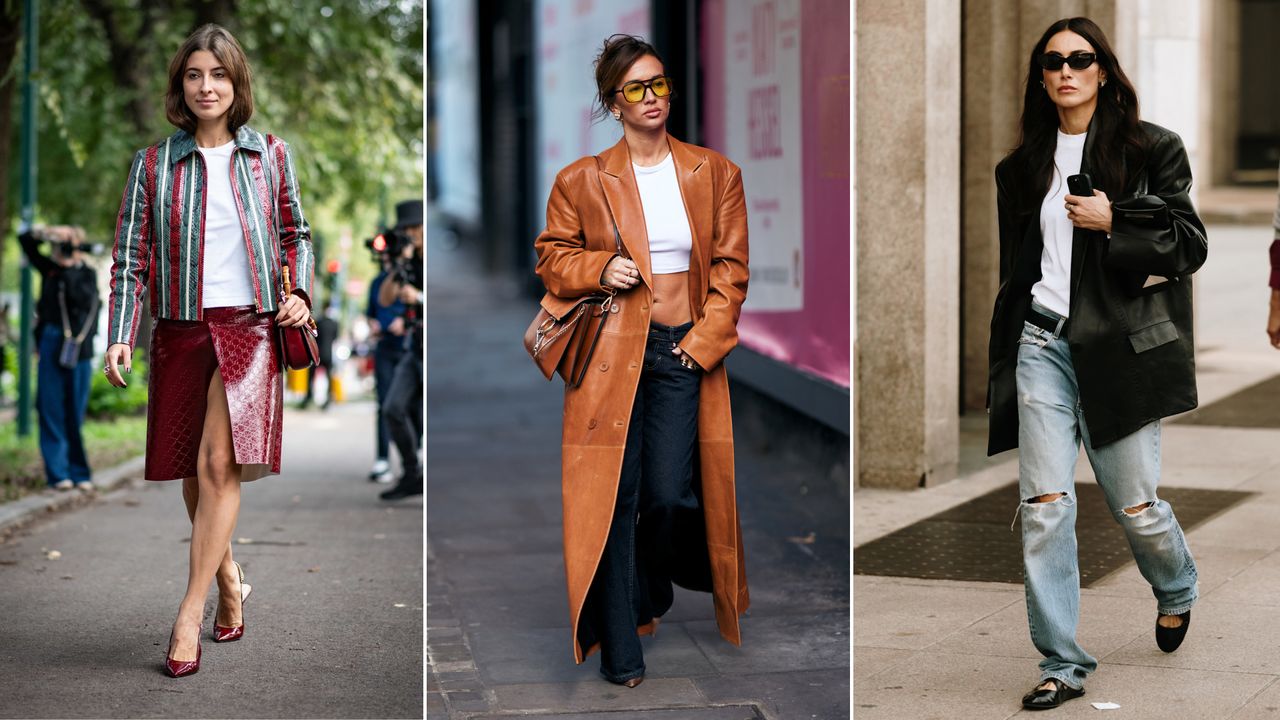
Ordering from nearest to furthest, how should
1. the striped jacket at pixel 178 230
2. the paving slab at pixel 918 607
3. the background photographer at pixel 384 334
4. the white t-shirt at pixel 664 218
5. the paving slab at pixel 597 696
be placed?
the paving slab at pixel 597 696, the white t-shirt at pixel 664 218, the striped jacket at pixel 178 230, the paving slab at pixel 918 607, the background photographer at pixel 384 334

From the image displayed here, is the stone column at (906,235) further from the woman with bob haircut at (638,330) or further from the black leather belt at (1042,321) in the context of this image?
the black leather belt at (1042,321)

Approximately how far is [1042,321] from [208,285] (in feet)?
8.31

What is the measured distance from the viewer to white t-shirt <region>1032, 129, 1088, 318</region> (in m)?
Answer: 5.00

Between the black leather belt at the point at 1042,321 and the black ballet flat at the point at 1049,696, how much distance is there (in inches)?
39.6

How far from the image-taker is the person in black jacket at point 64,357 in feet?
34.9

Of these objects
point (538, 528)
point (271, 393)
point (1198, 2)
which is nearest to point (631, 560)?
point (271, 393)

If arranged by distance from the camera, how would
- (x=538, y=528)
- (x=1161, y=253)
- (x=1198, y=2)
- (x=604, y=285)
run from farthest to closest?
(x=1198, y=2)
(x=538, y=528)
(x=604, y=285)
(x=1161, y=253)

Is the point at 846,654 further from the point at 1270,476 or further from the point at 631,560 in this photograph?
the point at 1270,476

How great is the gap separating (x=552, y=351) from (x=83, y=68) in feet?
42.1

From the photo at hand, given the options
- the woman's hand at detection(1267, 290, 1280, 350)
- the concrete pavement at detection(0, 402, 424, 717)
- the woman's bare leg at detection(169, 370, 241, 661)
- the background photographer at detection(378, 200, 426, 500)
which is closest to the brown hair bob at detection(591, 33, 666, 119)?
the woman's bare leg at detection(169, 370, 241, 661)

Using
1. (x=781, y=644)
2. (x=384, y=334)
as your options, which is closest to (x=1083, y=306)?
(x=781, y=644)

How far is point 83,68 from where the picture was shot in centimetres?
1683

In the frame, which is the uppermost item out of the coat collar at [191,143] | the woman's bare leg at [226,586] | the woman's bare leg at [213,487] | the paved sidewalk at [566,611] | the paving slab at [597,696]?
the coat collar at [191,143]

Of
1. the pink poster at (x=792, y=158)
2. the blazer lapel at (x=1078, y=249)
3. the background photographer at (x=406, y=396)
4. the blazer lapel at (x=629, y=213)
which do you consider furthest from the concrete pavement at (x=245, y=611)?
the pink poster at (x=792, y=158)
